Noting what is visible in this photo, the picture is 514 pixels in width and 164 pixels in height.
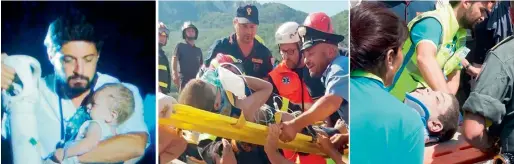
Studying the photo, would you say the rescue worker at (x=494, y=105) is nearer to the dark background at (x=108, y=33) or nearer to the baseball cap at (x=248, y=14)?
the baseball cap at (x=248, y=14)


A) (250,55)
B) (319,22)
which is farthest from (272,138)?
(319,22)

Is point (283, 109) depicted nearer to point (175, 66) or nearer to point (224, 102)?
point (224, 102)

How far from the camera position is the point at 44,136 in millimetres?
4035

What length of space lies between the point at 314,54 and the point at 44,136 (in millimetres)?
1602

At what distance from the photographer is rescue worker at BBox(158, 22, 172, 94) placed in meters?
4.08

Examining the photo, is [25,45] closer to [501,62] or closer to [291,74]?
[291,74]

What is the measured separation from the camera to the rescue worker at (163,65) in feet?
13.4

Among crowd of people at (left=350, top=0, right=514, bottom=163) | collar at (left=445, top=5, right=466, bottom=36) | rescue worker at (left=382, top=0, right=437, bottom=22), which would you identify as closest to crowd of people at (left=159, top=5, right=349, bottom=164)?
crowd of people at (left=350, top=0, right=514, bottom=163)

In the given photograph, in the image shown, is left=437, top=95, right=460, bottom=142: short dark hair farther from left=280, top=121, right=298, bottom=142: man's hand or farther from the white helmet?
the white helmet

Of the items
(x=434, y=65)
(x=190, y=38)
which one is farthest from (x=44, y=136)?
(x=434, y=65)

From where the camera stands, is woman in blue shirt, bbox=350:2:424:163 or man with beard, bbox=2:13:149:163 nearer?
man with beard, bbox=2:13:149:163

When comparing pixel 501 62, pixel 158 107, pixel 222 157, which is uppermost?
pixel 501 62

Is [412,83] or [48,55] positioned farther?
[412,83]

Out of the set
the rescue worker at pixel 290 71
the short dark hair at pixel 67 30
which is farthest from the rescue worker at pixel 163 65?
the rescue worker at pixel 290 71
